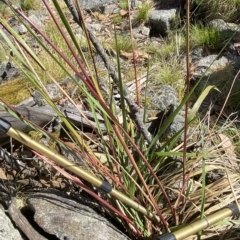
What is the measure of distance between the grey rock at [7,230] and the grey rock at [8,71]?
163cm

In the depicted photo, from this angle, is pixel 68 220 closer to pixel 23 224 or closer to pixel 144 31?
pixel 23 224

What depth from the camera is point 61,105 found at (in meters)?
2.94

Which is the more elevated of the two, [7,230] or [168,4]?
[7,230]

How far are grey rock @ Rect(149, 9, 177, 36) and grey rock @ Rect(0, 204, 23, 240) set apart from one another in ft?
10.1

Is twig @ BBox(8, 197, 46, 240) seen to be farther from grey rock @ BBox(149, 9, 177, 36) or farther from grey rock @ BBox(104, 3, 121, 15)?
grey rock @ BBox(104, 3, 121, 15)

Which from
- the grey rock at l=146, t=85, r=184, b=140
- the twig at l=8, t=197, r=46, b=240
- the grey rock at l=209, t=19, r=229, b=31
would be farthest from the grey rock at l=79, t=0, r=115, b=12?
the twig at l=8, t=197, r=46, b=240

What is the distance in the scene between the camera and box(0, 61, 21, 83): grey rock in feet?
11.5

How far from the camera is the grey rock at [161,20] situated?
4.67 m

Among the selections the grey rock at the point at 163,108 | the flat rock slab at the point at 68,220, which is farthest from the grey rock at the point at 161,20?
the flat rock slab at the point at 68,220

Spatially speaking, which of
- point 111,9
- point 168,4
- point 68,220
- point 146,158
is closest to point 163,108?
point 146,158

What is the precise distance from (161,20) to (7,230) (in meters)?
3.21

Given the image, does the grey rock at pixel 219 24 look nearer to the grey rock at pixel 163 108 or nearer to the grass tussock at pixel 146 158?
the grey rock at pixel 163 108

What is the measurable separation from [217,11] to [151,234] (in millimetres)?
2923

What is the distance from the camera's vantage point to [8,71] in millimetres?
3580
